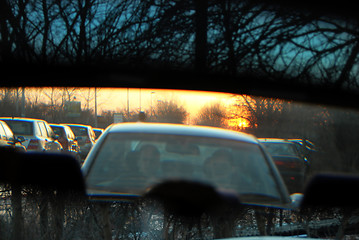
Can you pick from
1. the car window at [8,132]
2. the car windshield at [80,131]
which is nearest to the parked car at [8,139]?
the car window at [8,132]

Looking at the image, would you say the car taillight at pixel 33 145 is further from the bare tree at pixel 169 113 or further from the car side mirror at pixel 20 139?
the bare tree at pixel 169 113

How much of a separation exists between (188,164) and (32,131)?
2.14 m

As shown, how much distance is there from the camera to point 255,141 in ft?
9.05

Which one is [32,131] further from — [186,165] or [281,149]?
[281,149]

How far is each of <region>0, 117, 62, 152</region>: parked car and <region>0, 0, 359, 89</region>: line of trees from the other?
800 millimetres

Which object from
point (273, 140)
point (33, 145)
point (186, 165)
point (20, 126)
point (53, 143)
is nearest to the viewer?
point (186, 165)

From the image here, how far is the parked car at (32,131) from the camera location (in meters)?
3.75

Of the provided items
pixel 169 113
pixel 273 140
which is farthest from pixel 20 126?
pixel 273 140

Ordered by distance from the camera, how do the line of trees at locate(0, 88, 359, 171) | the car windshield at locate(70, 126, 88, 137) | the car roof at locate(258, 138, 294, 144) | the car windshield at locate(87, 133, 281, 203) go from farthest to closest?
the car windshield at locate(70, 126, 88, 137) → the line of trees at locate(0, 88, 359, 171) → the car roof at locate(258, 138, 294, 144) → the car windshield at locate(87, 133, 281, 203)

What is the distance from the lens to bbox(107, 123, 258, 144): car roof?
2.63 m

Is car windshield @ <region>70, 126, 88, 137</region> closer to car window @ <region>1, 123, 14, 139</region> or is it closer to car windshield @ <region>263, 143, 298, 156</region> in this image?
car window @ <region>1, 123, 14, 139</region>

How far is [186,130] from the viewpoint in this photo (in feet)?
8.73

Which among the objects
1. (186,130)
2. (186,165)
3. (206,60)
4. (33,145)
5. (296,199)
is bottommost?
(296,199)

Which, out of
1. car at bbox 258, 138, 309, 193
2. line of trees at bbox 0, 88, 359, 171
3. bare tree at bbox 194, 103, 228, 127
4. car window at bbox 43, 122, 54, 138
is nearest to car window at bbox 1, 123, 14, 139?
line of trees at bbox 0, 88, 359, 171
